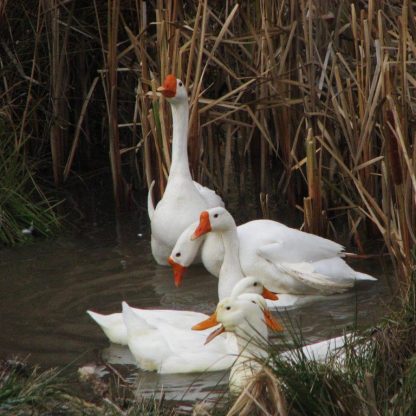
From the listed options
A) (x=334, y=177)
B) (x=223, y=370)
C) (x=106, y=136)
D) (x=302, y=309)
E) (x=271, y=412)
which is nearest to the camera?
(x=271, y=412)

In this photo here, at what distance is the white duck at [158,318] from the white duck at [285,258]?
2.34 ft

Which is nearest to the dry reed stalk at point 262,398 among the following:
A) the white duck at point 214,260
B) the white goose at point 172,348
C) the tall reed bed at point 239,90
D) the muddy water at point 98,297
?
the muddy water at point 98,297

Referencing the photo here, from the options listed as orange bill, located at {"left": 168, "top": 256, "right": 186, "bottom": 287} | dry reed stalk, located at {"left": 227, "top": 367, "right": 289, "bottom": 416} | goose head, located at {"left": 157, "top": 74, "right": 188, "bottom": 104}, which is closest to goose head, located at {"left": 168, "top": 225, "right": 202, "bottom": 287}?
orange bill, located at {"left": 168, "top": 256, "right": 186, "bottom": 287}

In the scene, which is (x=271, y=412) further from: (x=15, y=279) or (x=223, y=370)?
(x=15, y=279)

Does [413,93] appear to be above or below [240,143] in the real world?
above

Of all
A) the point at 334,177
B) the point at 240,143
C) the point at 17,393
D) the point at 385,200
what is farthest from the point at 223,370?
the point at 240,143

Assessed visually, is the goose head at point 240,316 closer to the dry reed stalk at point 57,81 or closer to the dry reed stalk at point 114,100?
the dry reed stalk at point 114,100

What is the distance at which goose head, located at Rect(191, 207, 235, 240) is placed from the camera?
6.83m

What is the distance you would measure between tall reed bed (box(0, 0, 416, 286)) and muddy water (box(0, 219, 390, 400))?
1.71ft

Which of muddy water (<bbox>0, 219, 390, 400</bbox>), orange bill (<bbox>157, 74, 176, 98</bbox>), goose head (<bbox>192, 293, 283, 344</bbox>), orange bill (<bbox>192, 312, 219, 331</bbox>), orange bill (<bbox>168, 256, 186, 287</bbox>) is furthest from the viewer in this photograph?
orange bill (<bbox>157, 74, 176, 98</bbox>)

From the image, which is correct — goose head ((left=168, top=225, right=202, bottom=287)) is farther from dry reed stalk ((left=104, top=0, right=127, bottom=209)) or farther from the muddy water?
dry reed stalk ((left=104, top=0, right=127, bottom=209))

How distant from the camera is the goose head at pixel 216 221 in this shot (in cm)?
683

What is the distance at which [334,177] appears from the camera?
314 inches

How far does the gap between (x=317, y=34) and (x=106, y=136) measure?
330cm
